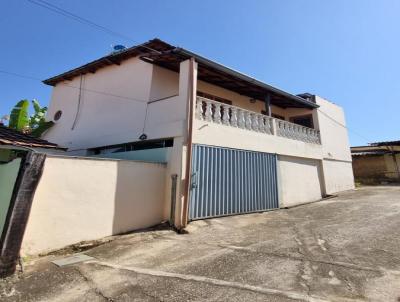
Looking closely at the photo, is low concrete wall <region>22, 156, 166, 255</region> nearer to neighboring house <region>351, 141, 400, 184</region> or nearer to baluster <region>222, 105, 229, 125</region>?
baluster <region>222, 105, 229, 125</region>

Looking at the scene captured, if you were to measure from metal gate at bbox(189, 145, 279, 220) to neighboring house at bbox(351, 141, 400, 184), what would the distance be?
51.7 ft

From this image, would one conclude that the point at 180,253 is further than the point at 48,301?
Yes

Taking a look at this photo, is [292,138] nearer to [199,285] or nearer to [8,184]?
[199,285]

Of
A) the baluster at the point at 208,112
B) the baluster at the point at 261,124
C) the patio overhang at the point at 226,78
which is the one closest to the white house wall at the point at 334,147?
the patio overhang at the point at 226,78

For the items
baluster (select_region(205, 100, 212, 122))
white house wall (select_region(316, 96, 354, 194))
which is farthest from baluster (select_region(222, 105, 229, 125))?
white house wall (select_region(316, 96, 354, 194))

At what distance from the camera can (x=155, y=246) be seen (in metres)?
5.74

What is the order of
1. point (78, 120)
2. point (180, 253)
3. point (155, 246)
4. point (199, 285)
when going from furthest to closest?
point (78, 120), point (155, 246), point (180, 253), point (199, 285)

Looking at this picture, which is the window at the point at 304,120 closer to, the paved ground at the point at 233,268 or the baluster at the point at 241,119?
the baluster at the point at 241,119

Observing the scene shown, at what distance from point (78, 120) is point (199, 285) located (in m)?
10.5

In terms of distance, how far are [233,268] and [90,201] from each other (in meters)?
3.75

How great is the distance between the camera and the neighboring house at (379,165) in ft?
68.2

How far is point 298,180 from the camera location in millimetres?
11953

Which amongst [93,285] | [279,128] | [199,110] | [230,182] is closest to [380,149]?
[279,128]

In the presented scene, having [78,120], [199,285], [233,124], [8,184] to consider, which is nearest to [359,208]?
[233,124]
